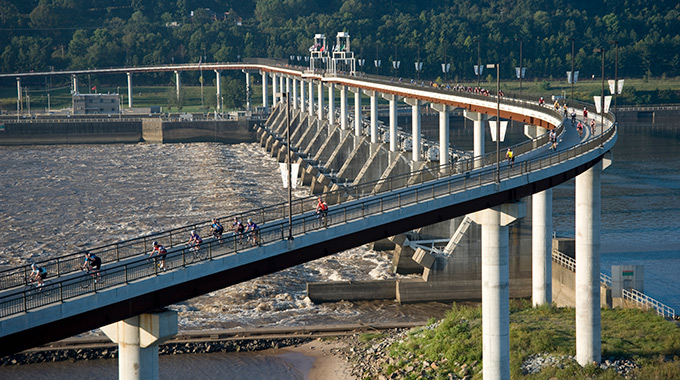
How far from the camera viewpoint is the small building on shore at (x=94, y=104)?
182m

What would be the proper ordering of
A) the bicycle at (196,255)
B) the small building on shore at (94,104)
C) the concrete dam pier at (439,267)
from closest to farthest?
the bicycle at (196,255) → the concrete dam pier at (439,267) → the small building on shore at (94,104)

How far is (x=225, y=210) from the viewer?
90.1 meters

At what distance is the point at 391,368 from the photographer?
4538 centimetres

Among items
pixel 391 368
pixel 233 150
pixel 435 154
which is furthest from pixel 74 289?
pixel 233 150

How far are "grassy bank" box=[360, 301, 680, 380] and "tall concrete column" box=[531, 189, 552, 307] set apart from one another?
3159 millimetres

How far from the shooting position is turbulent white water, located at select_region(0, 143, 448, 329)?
5753 cm

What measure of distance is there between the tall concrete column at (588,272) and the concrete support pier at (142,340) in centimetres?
1849

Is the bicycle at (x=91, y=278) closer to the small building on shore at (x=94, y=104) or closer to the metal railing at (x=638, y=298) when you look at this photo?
the metal railing at (x=638, y=298)

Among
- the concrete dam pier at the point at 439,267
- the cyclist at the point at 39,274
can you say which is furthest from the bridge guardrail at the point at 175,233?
the concrete dam pier at the point at 439,267

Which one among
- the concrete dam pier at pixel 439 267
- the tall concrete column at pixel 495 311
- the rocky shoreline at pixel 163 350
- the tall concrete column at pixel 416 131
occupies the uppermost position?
the tall concrete column at pixel 416 131

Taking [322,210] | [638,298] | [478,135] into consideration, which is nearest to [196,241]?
[322,210]

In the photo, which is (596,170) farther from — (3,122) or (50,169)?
(3,122)

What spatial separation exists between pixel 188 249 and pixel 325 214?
212 inches

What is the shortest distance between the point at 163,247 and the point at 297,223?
6.72 m
